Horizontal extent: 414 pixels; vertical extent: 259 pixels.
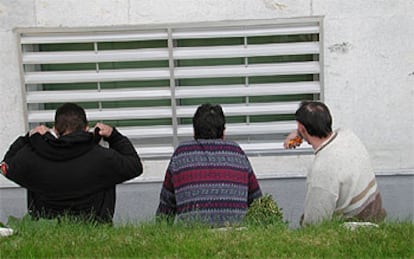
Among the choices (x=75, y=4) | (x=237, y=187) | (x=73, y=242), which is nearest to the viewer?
(x=73, y=242)

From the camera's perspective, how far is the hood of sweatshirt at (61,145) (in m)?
4.64

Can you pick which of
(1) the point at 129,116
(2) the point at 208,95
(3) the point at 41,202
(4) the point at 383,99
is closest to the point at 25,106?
(1) the point at 129,116

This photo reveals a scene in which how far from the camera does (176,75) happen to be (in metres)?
6.86

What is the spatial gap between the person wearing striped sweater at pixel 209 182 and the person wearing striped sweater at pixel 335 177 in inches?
17.8

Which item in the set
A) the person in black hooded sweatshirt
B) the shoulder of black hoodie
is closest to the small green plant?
the person in black hooded sweatshirt

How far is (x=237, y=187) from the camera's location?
462 cm

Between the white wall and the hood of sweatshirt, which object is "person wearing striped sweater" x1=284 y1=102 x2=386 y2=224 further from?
the white wall

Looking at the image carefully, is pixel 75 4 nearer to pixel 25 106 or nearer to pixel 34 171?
pixel 25 106

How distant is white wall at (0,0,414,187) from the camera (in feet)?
22.0

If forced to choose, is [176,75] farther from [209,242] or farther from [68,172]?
[209,242]

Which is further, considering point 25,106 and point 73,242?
point 25,106

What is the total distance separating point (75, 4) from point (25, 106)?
1.12 m

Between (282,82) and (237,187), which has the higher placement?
Result: (282,82)

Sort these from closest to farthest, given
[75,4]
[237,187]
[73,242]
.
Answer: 1. [73,242]
2. [237,187]
3. [75,4]
